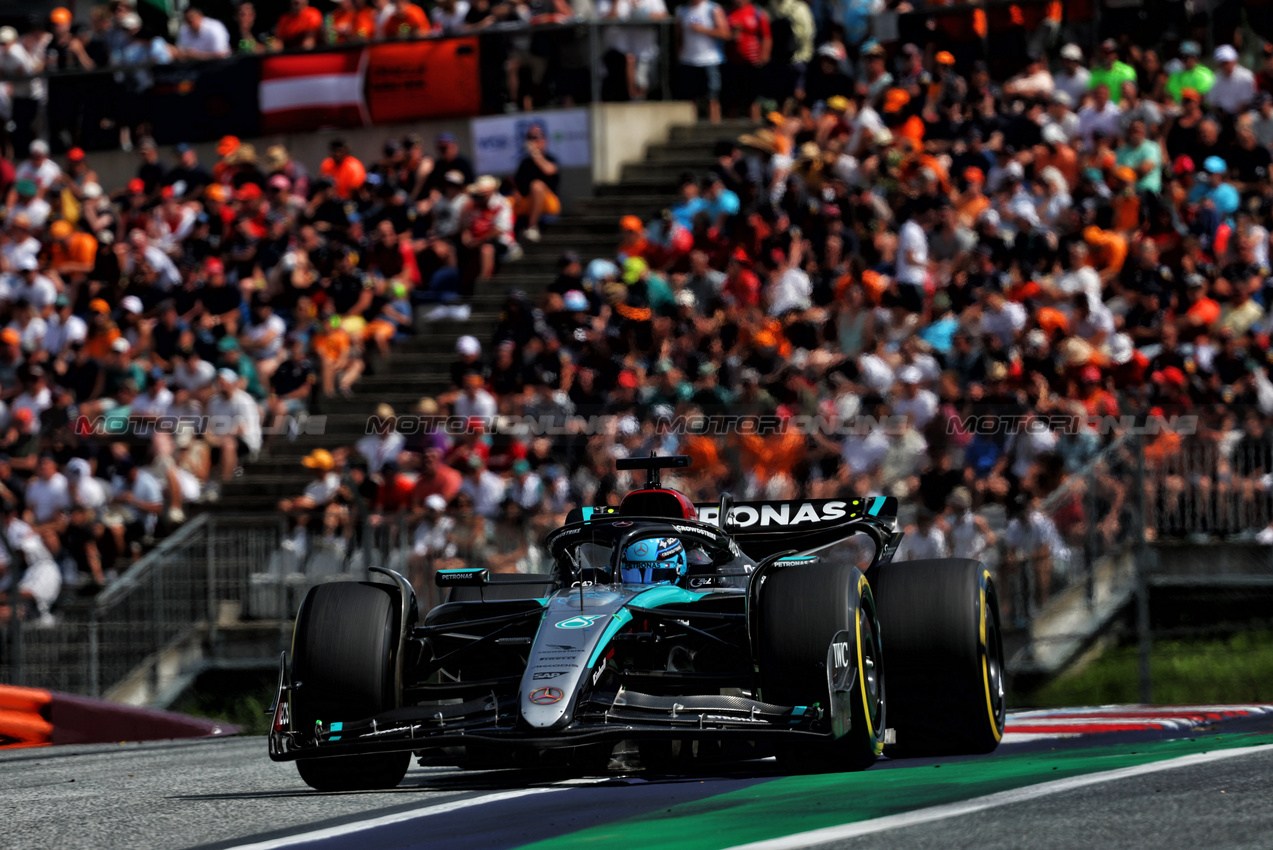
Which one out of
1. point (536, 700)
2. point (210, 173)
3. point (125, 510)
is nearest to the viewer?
point (536, 700)

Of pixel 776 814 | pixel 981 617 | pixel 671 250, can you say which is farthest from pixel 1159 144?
pixel 776 814

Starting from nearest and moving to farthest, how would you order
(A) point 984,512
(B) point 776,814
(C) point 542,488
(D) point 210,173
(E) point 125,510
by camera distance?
(B) point 776,814 → (A) point 984,512 → (C) point 542,488 → (E) point 125,510 → (D) point 210,173

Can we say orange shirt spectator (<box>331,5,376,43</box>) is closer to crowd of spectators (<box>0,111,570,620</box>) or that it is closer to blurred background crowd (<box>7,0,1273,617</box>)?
blurred background crowd (<box>7,0,1273,617</box>)

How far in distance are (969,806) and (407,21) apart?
64.4 feet

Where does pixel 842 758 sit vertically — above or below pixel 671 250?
below

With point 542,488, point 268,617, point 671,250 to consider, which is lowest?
point 268,617

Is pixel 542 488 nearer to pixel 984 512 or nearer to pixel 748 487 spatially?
pixel 748 487

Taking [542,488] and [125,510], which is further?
[125,510]

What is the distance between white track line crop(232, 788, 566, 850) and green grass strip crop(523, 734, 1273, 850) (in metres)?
0.79

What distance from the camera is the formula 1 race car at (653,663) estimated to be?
8.09 m

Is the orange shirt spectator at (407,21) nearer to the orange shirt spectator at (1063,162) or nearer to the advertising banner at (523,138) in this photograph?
the advertising banner at (523,138)

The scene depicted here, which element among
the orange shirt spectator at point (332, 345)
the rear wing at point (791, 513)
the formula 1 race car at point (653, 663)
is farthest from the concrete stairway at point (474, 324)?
the formula 1 race car at point (653, 663)

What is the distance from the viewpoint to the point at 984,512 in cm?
1409

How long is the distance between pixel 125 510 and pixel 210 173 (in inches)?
334
